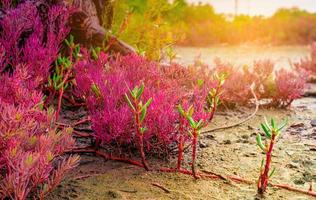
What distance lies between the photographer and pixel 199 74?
15.8ft

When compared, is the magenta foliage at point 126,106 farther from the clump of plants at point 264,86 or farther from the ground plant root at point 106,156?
the clump of plants at point 264,86

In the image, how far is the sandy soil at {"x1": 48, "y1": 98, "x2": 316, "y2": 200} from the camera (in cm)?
275

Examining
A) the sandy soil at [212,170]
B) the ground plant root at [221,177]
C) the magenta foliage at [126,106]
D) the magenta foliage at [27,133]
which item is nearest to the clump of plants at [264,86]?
the sandy soil at [212,170]

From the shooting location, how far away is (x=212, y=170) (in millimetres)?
3195

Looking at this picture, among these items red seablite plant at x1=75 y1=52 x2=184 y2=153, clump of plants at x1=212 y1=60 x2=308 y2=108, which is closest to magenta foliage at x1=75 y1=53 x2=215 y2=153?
red seablite plant at x1=75 y1=52 x2=184 y2=153

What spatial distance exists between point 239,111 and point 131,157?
7.55 ft

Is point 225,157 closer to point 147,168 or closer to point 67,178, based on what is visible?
point 147,168

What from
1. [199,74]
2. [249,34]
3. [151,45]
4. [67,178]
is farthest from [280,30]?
[67,178]

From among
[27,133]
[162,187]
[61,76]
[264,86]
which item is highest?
[61,76]

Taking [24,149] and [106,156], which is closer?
[24,149]

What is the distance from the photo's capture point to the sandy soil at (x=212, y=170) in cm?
275

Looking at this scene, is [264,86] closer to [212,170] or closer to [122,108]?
[212,170]

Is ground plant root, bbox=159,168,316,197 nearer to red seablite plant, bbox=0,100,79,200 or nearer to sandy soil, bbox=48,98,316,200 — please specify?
sandy soil, bbox=48,98,316,200

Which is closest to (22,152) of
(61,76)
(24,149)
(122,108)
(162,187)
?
(24,149)
